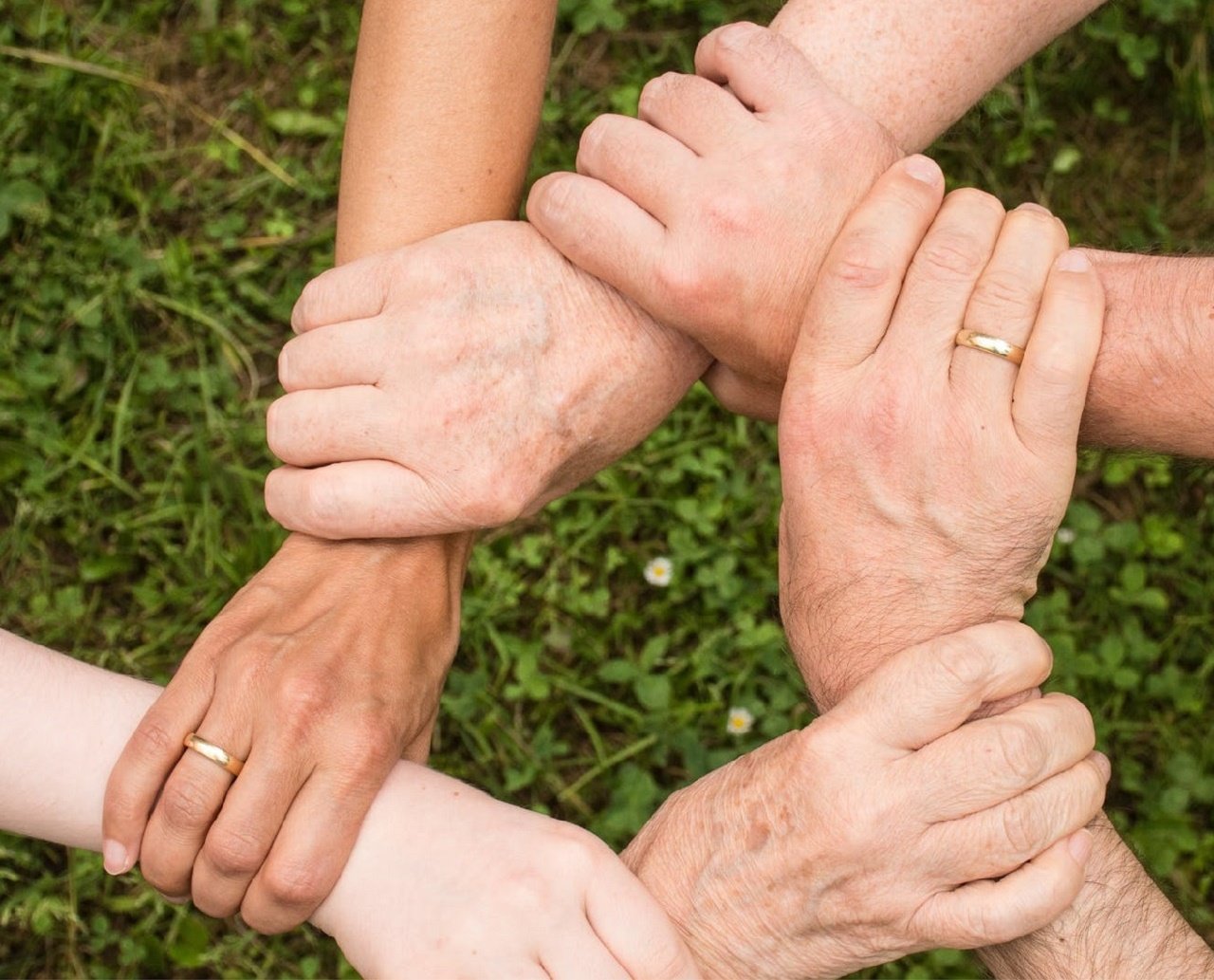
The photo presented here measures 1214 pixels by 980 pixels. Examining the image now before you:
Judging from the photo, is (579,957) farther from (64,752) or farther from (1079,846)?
(64,752)

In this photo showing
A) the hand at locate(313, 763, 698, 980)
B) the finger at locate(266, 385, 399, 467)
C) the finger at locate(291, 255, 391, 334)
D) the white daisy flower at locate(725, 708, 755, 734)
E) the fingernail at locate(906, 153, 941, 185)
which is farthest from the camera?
the white daisy flower at locate(725, 708, 755, 734)

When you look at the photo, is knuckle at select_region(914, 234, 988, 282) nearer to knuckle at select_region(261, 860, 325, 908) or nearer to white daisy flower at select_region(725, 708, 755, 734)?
knuckle at select_region(261, 860, 325, 908)

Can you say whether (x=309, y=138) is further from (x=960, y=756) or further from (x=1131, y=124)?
(x=960, y=756)

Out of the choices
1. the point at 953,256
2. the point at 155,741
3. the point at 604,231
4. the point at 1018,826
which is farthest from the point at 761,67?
the point at 155,741

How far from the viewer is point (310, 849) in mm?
1922

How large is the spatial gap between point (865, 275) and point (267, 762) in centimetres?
122

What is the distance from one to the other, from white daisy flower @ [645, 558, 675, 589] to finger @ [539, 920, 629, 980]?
1367 millimetres

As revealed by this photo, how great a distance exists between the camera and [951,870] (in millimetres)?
1787

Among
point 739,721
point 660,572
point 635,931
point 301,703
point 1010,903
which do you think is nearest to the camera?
point 1010,903

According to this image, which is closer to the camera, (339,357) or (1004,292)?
(1004,292)

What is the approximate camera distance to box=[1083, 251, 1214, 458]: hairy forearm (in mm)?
1841

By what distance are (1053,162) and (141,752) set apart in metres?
2.89

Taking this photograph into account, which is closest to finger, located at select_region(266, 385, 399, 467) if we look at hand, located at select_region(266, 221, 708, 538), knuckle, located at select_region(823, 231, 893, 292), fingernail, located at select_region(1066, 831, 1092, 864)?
hand, located at select_region(266, 221, 708, 538)

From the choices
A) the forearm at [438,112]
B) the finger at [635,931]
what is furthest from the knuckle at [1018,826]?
the forearm at [438,112]
